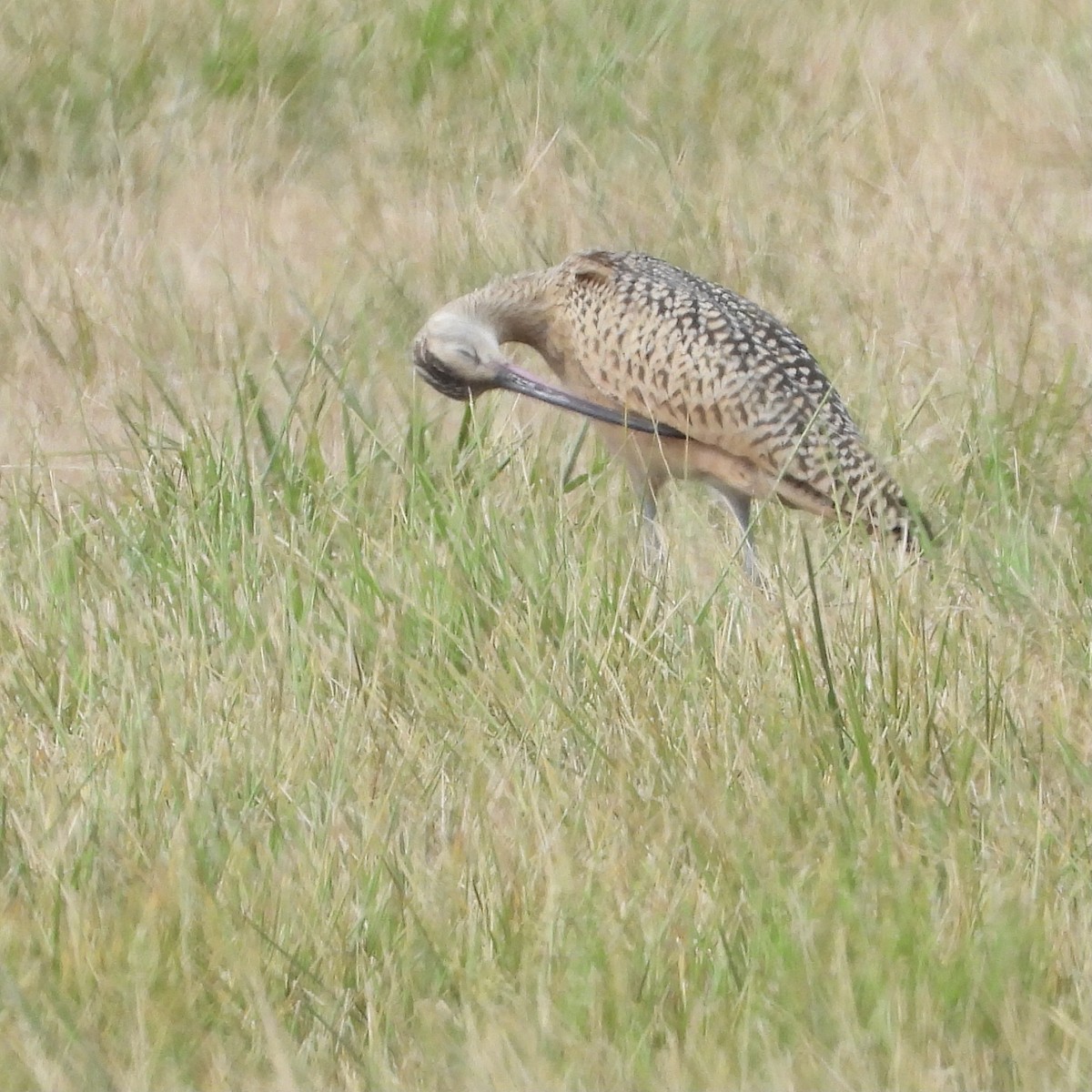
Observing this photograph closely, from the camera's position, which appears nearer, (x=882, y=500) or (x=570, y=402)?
(x=882, y=500)

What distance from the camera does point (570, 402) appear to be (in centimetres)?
494

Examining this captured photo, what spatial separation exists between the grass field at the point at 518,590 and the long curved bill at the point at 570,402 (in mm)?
117

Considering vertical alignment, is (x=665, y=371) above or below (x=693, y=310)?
below

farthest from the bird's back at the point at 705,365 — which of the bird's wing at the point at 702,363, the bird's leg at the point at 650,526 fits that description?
the bird's leg at the point at 650,526

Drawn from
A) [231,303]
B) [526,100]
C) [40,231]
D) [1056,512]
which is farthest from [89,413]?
[1056,512]

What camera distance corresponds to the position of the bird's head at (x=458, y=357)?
16.4 feet

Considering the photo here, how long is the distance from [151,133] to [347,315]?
134 centimetres

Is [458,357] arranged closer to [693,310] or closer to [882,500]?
[693,310]

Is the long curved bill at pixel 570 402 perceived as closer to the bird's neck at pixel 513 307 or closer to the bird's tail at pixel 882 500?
the bird's neck at pixel 513 307

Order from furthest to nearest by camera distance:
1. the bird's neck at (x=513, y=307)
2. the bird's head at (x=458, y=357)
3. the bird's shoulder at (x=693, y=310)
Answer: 1. the bird's neck at (x=513, y=307)
2. the bird's head at (x=458, y=357)
3. the bird's shoulder at (x=693, y=310)

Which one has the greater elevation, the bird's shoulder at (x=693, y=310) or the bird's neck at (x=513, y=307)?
the bird's shoulder at (x=693, y=310)

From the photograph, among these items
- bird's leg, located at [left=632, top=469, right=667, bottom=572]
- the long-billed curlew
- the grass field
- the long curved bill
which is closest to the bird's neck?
the long-billed curlew

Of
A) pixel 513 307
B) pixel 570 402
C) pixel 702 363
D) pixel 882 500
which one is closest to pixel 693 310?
pixel 702 363

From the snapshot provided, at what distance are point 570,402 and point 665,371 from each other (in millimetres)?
248
